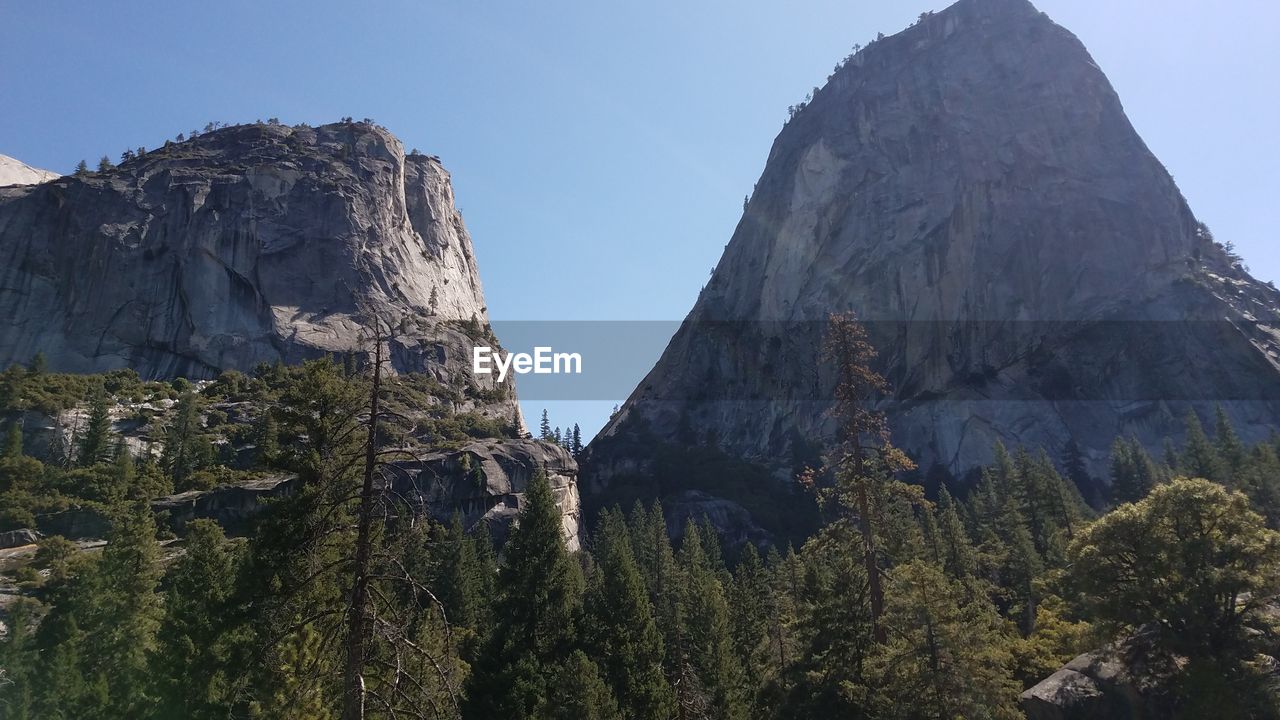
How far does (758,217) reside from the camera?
443 ft

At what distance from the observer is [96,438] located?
212ft

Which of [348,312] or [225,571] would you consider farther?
[348,312]

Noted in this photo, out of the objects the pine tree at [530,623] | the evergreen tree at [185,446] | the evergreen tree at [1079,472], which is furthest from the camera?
the evergreen tree at [1079,472]

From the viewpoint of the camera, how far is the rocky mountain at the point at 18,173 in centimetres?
14812

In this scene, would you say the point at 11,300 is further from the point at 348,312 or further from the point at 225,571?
the point at 225,571

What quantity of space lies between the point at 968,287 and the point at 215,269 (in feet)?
328

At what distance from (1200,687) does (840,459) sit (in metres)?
9.45

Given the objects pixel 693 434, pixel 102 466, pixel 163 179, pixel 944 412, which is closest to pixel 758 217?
pixel 693 434

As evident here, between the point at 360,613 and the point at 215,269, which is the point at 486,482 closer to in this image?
the point at 215,269

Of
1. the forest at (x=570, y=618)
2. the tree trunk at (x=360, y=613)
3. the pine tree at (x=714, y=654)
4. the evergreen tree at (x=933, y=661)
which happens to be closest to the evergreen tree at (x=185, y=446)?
the forest at (x=570, y=618)

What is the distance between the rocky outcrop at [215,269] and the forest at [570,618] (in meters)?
56.1

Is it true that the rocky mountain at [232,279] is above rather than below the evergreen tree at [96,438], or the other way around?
above

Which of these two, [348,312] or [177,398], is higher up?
[348,312]

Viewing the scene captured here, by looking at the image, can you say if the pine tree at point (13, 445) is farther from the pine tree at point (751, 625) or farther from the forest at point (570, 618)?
the pine tree at point (751, 625)
